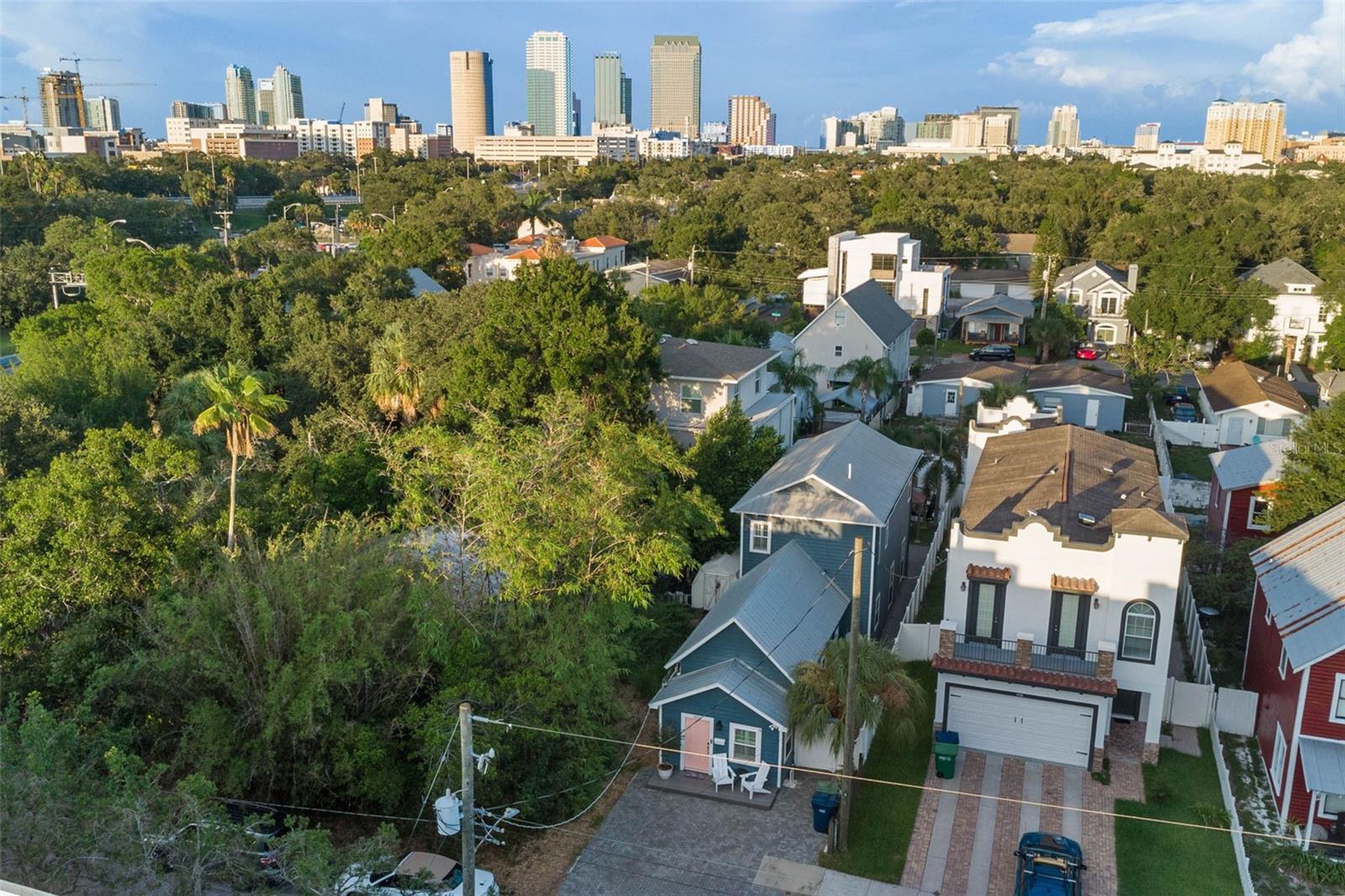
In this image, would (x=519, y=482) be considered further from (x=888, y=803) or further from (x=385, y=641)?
(x=888, y=803)

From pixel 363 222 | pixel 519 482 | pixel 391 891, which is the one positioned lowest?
pixel 391 891

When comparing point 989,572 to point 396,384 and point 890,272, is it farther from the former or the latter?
point 890,272

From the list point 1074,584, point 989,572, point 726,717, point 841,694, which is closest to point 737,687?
point 726,717

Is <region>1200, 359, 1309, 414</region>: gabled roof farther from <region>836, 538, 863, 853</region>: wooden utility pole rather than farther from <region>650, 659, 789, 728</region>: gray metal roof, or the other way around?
<region>836, 538, 863, 853</region>: wooden utility pole

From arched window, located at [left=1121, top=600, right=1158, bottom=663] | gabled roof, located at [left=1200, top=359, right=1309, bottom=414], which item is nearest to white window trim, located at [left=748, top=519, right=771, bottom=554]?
arched window, located at [left=1121, top=600, right=1158, bottom=663]

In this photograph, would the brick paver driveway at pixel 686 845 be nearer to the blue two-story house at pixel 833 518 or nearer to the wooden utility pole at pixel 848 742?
the wooden utility pole at pixel 848 742

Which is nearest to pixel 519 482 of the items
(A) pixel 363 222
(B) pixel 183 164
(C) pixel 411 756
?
(C) pixel 411 756
